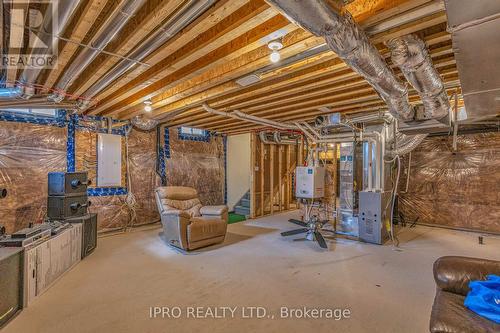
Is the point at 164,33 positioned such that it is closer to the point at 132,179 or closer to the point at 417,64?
the point at 417,64

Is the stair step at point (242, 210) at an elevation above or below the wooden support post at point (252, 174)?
below

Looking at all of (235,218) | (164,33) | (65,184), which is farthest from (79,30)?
(235,218)

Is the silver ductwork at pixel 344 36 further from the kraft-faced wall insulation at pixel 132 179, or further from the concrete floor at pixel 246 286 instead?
the kraft-faced wall insulation at pixel 132 179

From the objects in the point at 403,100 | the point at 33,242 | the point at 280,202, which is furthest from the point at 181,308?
the point at 280,202

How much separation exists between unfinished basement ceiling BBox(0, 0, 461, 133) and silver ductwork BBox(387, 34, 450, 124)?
0.23 ft

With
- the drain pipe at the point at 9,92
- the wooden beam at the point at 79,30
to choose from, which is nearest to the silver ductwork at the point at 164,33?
the wooden beam at the point at 79,30

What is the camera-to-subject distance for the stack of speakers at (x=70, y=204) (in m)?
3.56

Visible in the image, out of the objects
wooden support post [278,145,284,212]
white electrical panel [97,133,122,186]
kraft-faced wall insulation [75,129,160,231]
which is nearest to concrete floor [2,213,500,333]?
kraft-faced wall insulation [75,129,160,231]

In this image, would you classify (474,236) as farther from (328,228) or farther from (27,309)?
A: (27,309)

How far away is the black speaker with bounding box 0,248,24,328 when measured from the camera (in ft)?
6.67

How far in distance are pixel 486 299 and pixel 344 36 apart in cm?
176

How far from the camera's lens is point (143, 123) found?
520 cm

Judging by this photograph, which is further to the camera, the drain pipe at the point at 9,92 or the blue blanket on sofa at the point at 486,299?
the drain pipe at the point at 9,92

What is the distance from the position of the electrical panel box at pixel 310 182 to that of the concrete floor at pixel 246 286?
43.3 inches
